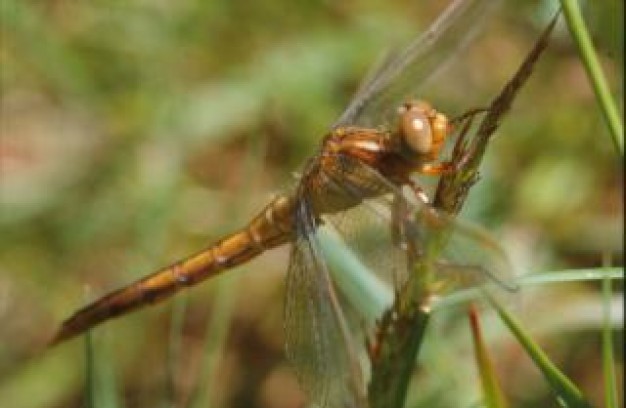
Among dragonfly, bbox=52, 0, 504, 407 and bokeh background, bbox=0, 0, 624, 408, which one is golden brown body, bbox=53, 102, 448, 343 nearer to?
dragonfly, bbox=52, 0, 504, 407

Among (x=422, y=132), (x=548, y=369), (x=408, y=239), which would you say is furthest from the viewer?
(x=422, y=132)

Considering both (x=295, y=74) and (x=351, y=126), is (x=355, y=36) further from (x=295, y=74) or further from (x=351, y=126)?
(x=351, y=126)

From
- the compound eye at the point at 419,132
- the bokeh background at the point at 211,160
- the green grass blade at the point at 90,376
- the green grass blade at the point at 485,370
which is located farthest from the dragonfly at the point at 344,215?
the bokeh background at the point at 211,160

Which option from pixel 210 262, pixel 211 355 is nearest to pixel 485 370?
pixel 211 355

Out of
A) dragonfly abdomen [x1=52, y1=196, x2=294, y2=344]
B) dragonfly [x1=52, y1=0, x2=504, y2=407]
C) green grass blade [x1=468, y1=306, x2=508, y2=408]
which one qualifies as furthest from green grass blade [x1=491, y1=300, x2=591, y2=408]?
dragonfly abdomen [x1=52, y1=196, x2=294, y2=344]

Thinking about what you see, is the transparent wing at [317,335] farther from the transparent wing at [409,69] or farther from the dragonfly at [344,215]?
the transparent wing at [409,69]

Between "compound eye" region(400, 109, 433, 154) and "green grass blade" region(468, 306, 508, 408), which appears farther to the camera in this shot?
"compound eye" region(400, 109, 433, 154)

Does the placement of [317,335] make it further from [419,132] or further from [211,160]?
[211,160]
